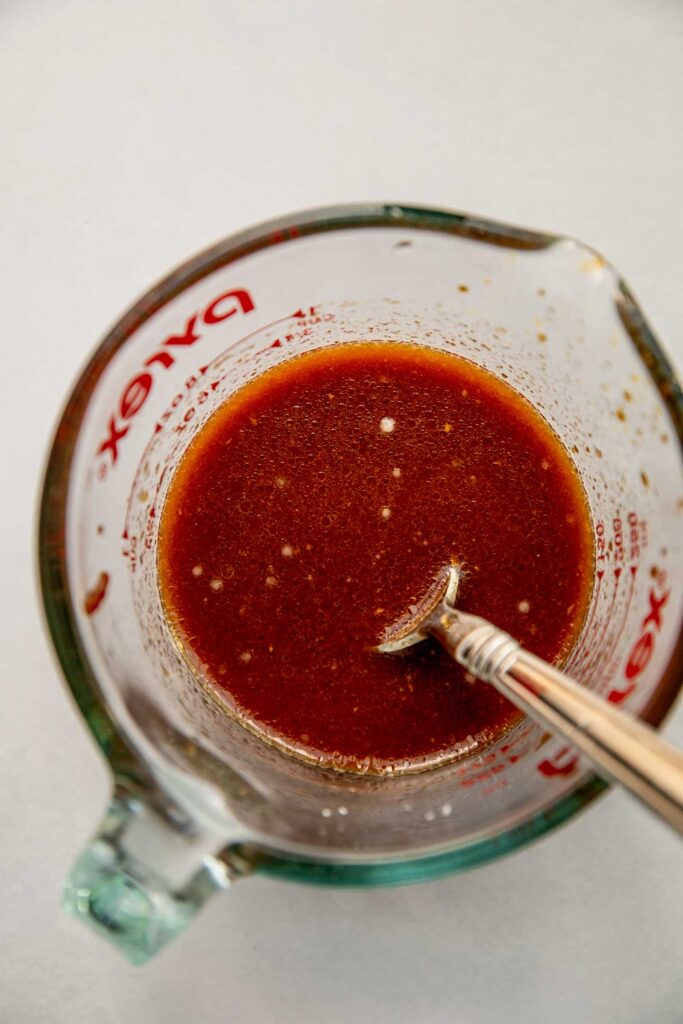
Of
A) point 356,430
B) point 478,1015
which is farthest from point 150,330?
point 478,1015

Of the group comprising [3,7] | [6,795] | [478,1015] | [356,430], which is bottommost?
[478,1015]

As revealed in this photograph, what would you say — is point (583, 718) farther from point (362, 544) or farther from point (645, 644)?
point (362, 544)

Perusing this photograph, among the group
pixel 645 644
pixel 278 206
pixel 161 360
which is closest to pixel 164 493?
pixel 161 360

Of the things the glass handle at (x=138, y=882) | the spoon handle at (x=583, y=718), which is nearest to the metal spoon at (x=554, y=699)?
the spoon handle at (x=583, y=718)

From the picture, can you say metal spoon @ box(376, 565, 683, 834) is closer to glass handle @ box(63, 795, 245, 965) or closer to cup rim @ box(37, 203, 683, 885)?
cup rim @ box(37, 203, 683, 885)

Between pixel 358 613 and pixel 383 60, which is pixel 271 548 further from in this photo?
pixel 383 60

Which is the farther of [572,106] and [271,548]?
[572,106]

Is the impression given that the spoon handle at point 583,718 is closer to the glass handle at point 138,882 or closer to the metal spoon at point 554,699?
the metal spoon at point 554,699
